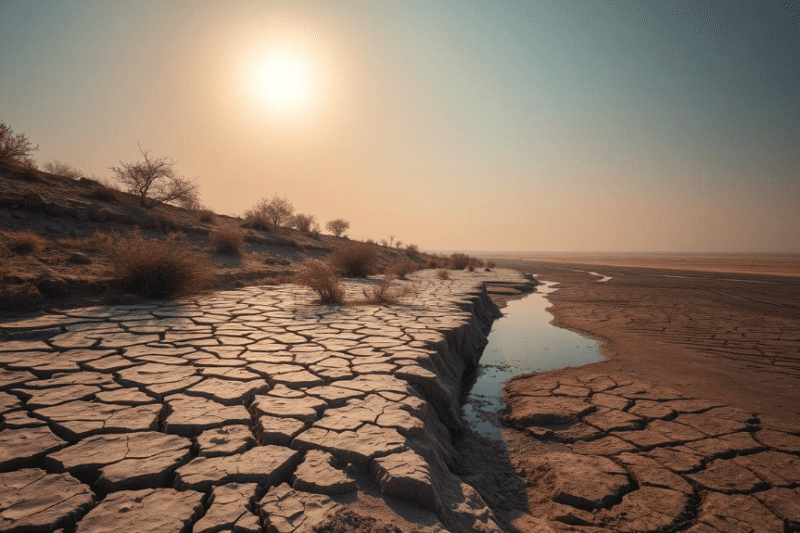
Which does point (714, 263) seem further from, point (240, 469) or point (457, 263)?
point (240, 469)

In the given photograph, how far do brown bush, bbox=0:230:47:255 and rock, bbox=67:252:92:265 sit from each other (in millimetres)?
394

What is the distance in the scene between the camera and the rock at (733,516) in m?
1.91

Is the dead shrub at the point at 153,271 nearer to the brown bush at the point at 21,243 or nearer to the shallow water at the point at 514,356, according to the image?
the brown bush at the point at 21,243

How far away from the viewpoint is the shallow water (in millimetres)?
3490

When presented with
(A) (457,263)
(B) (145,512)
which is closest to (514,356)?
(B) (145,512)

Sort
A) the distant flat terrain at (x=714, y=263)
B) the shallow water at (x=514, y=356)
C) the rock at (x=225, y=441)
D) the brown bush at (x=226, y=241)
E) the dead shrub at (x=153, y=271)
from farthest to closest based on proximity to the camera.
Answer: the distant flat terrain at (x=714, y=263) → the brown bush at (x=226, y=241) → the dead shrub at (x=153, y=271) → the shallow water at (x=514, y=356) → the rock at (x=225, y=441)

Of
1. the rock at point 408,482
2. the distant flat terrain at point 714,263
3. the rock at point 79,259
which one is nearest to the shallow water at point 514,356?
the rock at point 408,482

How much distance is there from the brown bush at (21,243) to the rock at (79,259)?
0.39 metres

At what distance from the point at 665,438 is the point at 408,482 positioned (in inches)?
89.6

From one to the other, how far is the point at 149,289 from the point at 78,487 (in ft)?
14.5

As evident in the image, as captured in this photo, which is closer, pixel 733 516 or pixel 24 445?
pixel 24 445

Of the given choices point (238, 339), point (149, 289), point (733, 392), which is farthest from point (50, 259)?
point (733, 392)

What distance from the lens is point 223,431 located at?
190cm

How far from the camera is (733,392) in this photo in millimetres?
3729
